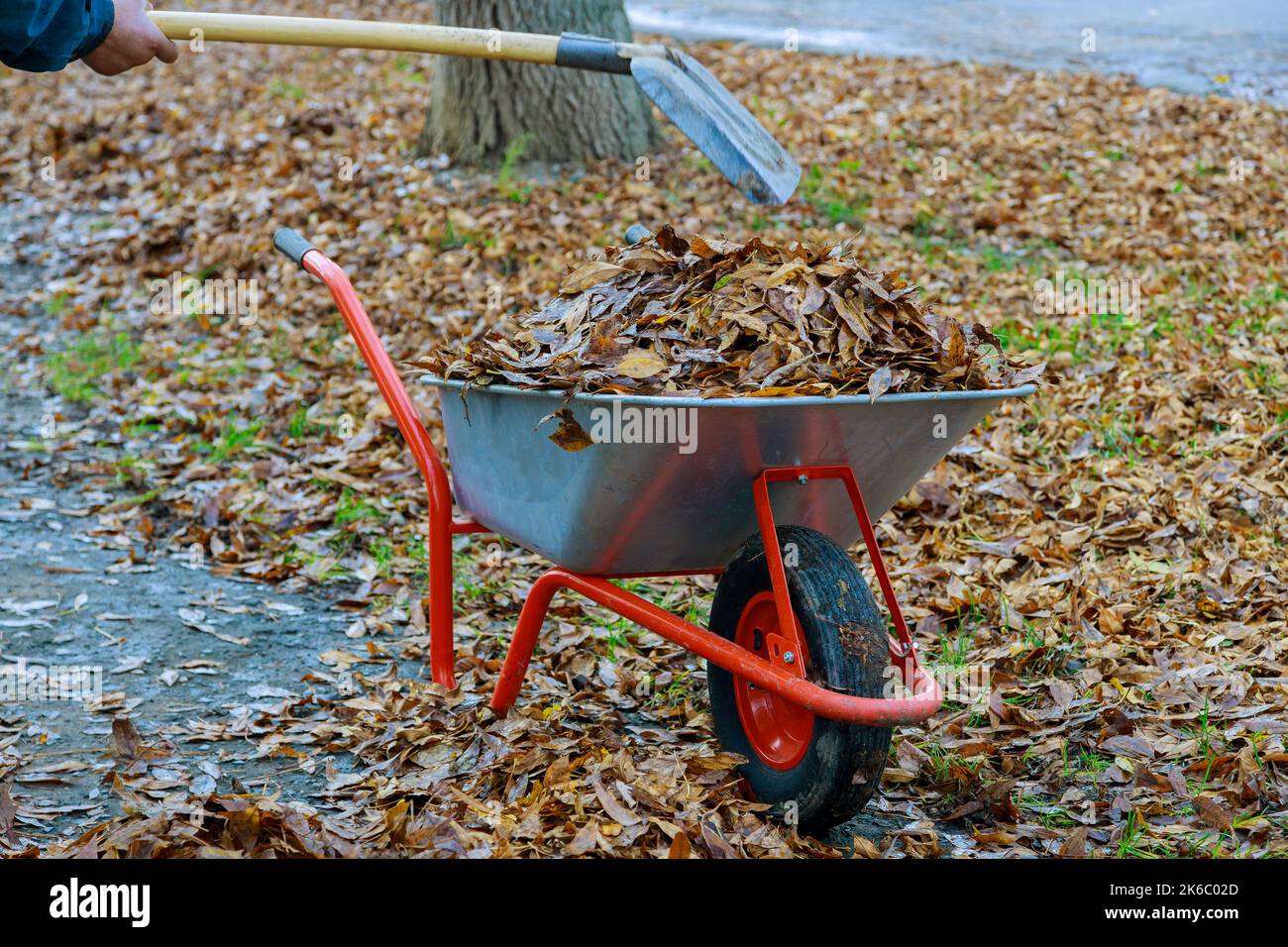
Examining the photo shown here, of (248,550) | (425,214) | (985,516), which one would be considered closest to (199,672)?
(248,550)

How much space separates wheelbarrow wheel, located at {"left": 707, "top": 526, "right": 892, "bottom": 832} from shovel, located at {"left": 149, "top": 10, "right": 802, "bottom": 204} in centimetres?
101

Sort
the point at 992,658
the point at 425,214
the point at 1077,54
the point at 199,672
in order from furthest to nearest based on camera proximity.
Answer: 1. the point at 1077,54
2. the point at 425,214
3. the point at 199,672
4. the point at 992,658

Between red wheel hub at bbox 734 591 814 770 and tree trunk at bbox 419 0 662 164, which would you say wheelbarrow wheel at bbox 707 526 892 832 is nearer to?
red wheel hub at bbox 734 591 814 770

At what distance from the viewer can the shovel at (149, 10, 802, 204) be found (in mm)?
3191

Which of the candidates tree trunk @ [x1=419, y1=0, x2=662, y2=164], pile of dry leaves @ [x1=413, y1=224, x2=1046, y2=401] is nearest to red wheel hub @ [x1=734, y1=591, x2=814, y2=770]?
pile of dry leaves @ [x1=413, y1=224, x2=1046, y2=401]

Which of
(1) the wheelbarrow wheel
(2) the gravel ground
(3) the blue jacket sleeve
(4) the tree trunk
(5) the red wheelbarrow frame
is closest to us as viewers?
(5) the red wheelbarrow frame

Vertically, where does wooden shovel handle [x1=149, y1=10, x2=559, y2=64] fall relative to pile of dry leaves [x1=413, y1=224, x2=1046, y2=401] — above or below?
above

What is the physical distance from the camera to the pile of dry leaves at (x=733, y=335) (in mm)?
2482

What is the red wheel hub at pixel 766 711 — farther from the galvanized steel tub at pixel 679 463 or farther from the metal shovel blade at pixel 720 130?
the metal shovel blade at pixel 720 130

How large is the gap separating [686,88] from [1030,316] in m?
2.81

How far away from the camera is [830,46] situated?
402 inches

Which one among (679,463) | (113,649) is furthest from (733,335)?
(113,649)

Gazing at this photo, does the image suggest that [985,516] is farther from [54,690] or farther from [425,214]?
[425,214]

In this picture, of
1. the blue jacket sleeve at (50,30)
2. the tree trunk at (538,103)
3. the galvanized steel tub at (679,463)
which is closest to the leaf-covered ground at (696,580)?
the tree trunk at (538,103)
